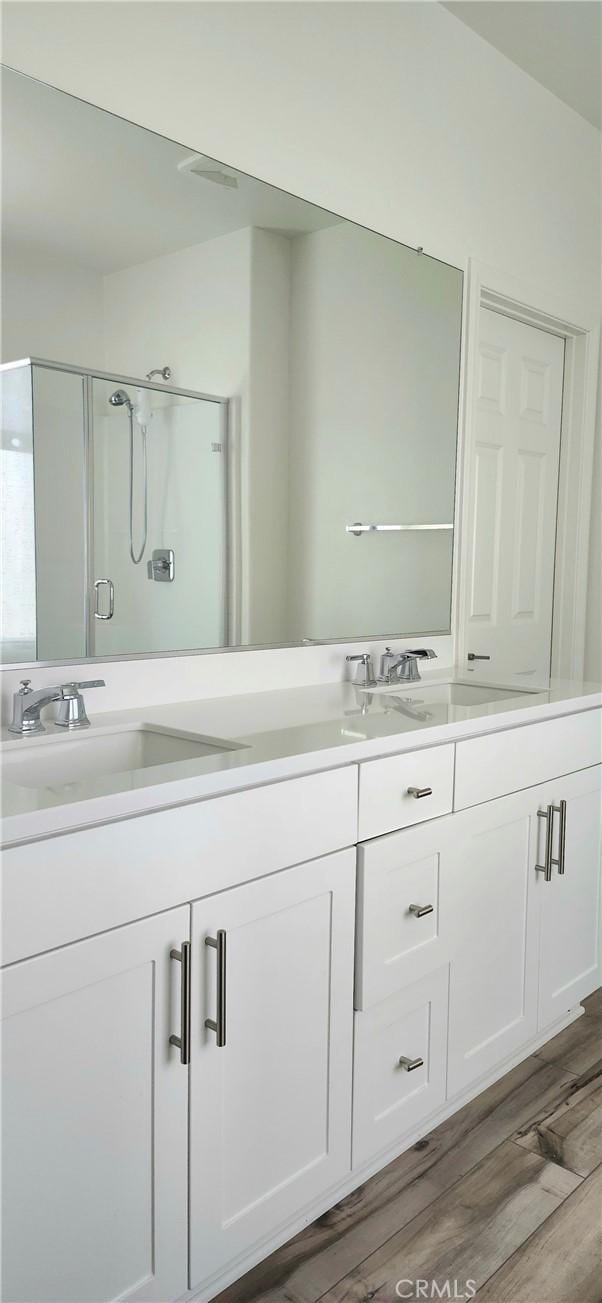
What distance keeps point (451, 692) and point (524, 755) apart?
1.39ft

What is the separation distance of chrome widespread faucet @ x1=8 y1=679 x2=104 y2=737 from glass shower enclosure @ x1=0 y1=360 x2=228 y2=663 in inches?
3.1

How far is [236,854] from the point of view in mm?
1298

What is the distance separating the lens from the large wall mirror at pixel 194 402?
1534 millimetres

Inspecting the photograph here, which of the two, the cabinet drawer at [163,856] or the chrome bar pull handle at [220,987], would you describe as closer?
the cabinet drawer at [163,856]

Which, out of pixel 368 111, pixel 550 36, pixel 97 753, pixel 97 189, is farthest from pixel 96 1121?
pixel 550 36

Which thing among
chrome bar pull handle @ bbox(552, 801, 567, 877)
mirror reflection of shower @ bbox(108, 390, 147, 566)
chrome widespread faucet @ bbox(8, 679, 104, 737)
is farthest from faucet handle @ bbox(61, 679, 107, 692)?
chrome bar pull handle @ bbox(552, 801, 567, 877)

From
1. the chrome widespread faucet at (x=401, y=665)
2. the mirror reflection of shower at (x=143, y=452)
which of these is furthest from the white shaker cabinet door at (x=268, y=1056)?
the chrome widespread faucet at (x=401, y=665)

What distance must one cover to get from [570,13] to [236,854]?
2348 millimetres

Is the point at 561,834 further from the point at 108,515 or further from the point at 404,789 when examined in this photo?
the point at 108,515

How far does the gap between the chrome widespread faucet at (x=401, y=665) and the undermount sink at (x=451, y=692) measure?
0.02 metres

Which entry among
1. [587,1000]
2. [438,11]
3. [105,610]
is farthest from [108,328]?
[587,1000]

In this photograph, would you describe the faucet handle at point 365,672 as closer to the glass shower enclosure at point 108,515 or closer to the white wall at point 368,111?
the glass shower enclosure at point 108,515

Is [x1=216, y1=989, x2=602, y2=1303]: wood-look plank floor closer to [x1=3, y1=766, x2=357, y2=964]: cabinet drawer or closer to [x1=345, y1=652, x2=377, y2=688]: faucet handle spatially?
[x1=3, y1=766, x2=357, y2=964]: cabinet drawer

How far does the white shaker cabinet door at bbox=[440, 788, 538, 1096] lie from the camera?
1.80 metres
